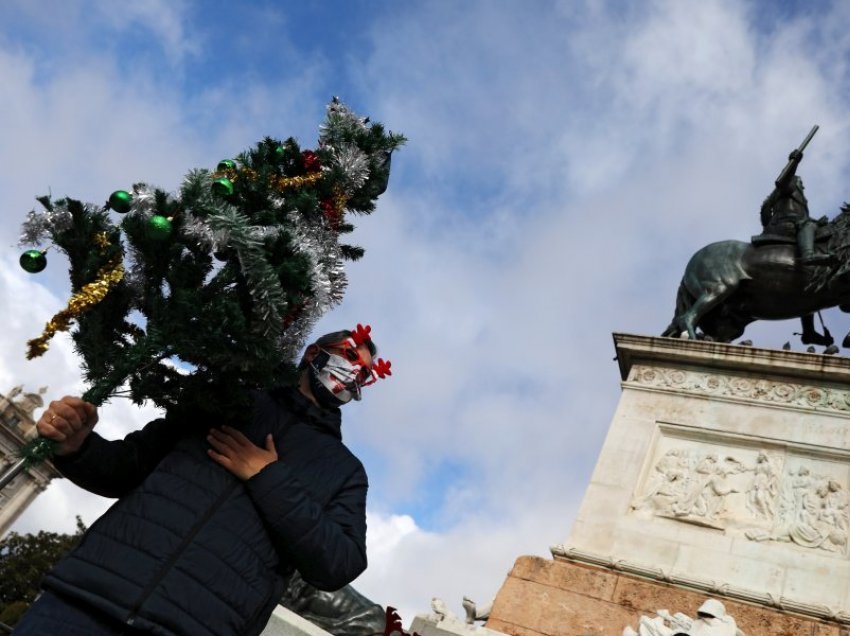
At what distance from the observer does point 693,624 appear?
6.17 m

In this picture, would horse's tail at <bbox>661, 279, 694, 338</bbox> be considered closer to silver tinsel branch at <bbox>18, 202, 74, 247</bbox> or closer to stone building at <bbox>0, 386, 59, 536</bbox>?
silver tinsel branch at <bbox>18, 202, 74, 247</bbox>

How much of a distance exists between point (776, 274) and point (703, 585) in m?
4.36

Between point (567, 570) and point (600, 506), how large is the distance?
845mm

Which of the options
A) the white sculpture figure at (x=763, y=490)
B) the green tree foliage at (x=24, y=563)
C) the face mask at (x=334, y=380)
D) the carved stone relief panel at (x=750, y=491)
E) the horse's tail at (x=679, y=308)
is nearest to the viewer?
the face mask at (x=334, y=380)

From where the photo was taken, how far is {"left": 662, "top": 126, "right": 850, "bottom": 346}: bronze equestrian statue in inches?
364

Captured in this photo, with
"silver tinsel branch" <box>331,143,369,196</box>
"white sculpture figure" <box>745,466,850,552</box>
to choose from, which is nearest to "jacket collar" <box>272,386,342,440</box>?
"silver tinsel branch" <box>331,143,369,196</box>

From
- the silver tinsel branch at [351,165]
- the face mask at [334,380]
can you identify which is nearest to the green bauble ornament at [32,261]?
the face mask at [334,380]

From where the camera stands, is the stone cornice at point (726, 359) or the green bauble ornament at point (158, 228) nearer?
the green bauble ornament at point (158, 228)

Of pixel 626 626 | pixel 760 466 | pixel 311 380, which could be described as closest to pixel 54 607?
pixel 311 380

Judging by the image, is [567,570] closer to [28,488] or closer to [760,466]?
[760,466]

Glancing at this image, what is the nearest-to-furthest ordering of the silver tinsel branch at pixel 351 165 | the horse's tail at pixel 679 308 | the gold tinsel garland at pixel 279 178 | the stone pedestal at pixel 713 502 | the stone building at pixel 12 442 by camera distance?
the gold tinsel garland at pixel 279 178 → the silver tinsel branch at pixel 351 165 → the stone pedestal at pixel 713 502 → the horse's tail at pixel 679 308 → the stone building at pixel 12 442

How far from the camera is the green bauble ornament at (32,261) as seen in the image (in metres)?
2.74

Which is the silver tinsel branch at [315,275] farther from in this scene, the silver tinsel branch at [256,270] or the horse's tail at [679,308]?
the horse's tail at [679,308]

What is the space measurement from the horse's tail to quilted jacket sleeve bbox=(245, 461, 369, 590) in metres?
7.98
